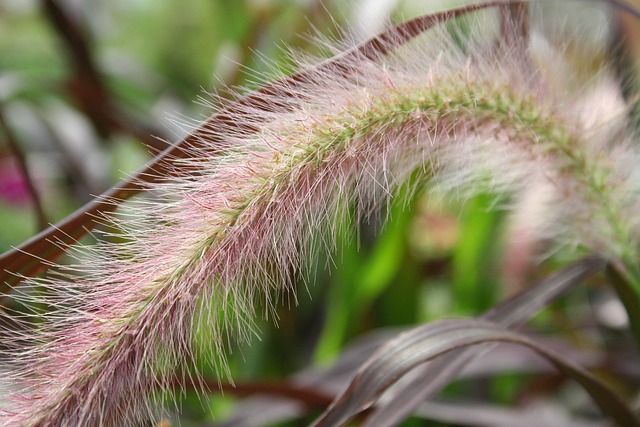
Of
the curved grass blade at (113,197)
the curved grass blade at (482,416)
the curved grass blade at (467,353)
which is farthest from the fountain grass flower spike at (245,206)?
the curved grass blade at (482,416)

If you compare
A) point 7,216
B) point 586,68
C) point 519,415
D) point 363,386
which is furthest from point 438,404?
point 7,216

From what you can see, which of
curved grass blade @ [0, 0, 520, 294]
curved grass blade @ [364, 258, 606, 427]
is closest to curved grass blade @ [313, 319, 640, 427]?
curved grass blade @ [364, 258, 606, 427]

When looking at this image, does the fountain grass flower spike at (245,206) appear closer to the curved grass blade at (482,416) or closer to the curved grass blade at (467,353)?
the curved grass blade at (467,353)

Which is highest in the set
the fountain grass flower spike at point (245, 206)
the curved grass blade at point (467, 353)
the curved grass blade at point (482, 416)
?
the fountain grass flower spike at point (245, 206)

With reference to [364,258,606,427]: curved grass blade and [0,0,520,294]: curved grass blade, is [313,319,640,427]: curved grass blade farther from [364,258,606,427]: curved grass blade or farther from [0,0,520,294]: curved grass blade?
[0,0,520,294]: curved grass blade

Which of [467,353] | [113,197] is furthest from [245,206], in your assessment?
[467,353]

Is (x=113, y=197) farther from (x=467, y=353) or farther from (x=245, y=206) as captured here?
(x=467, y=353)
